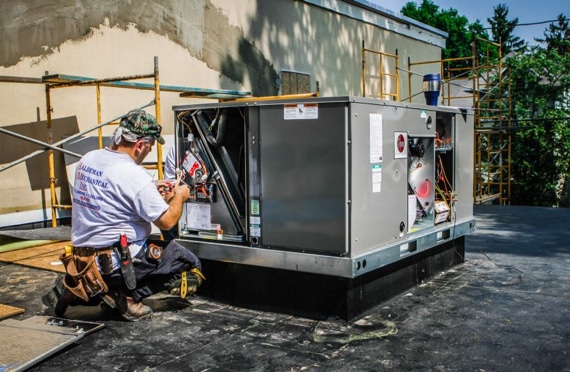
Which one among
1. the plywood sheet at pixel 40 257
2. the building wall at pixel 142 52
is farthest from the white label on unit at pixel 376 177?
the building wall at pixel 142 52

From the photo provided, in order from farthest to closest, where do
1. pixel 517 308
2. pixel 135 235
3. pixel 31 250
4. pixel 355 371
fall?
pixel 31 250
pixel 517 308
pixel 135 235
pixel 355 371

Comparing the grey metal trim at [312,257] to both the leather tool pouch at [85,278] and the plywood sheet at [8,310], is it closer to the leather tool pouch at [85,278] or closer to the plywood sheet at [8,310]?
the leather tool pouch at [85,278]

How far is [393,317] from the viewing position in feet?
16.5

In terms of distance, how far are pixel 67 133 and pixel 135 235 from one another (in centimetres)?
512

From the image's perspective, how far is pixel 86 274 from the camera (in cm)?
463

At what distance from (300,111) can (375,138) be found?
67 cm

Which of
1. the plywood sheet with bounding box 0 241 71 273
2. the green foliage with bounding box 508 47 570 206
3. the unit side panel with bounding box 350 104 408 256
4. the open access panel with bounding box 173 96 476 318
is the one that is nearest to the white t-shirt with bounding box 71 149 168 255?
the open access panel with bounding box 173 96 476 318

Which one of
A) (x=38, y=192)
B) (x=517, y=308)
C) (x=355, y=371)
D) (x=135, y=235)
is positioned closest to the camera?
(x=355, y=371)

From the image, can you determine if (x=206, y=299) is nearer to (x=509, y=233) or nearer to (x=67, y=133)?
(x=67, y=133)

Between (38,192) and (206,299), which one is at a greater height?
(38,192)

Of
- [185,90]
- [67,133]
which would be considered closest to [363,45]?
[185,90]

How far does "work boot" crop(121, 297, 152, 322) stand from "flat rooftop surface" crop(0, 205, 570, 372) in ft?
0.20

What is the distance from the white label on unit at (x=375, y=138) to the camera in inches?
193

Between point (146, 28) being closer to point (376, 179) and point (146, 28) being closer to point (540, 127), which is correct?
point (376, 179)
